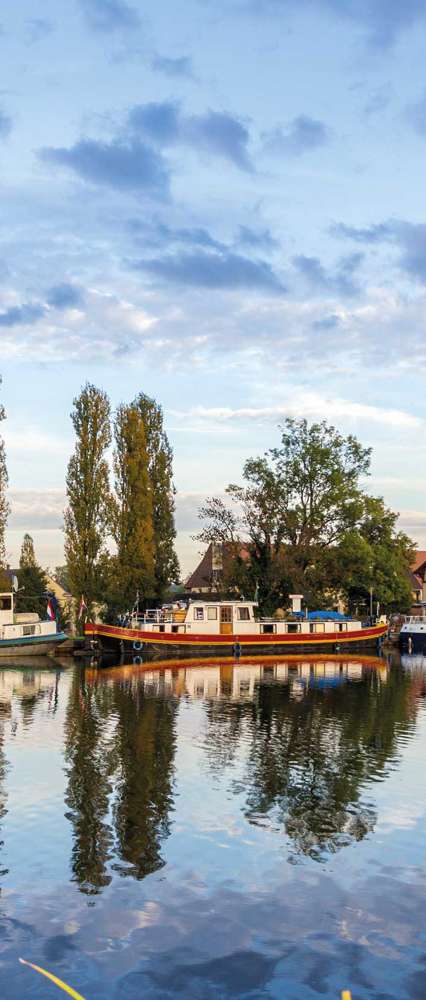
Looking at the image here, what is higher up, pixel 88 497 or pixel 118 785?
pixel 88 497

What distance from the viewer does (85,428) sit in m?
84.8

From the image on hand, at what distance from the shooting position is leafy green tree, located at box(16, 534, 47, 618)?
281ft

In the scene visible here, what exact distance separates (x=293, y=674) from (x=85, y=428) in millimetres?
33444

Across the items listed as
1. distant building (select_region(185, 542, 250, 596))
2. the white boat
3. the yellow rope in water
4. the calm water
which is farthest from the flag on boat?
the yellow rope in water

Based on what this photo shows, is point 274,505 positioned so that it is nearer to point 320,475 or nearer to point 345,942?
point 320,475

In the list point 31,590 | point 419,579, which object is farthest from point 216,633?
point 419,579

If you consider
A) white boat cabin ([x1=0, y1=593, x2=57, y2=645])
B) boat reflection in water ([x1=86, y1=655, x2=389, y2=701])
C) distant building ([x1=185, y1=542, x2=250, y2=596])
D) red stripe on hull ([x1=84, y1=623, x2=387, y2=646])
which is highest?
distant building ([x1=185, y1=542, x2=250, y2=596])

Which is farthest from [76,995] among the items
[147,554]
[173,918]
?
[147,554]

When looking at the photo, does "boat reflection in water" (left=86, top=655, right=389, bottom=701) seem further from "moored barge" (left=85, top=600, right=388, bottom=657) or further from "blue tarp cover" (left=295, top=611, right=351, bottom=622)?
"blue tarp cover" (left=295, top=611, right=351, bottom=622)

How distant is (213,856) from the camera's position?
19109 millimetres

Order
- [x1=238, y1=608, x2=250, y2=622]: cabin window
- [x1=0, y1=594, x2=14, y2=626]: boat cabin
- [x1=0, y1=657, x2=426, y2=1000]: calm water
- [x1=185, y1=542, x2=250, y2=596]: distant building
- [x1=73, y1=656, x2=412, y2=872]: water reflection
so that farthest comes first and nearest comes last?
[x1=185, y1=542, x2=250, y2=596]: distant building → [x1=238, y1=608, x2=250, y2=622]: cabin window → [x1=0, y1=594, x2=14, y2=626]: boat cabin → [x1=73, y1=656, x2=412, y2=872]: water reflection → [x1=0, y1=657, x2=426, y2=1000]: calm water

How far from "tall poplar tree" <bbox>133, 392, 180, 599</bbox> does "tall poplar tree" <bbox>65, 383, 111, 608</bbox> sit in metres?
5.53

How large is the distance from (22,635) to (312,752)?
4485 cm

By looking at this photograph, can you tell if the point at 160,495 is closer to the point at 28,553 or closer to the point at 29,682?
the point at 28,553
